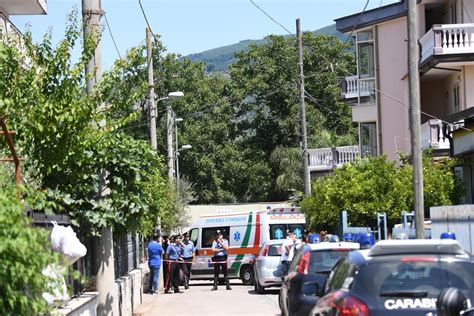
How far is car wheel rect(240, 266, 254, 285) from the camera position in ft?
124

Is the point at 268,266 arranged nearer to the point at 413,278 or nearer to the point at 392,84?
the point at 392,84

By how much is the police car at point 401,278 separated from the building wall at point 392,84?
30293 millimetres

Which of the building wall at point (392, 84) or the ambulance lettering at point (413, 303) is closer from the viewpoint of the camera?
the ambulance lettering at point (413, 303)

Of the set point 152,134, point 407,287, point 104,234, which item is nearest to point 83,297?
point 104,234

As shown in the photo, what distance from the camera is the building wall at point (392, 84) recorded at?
40906 mm

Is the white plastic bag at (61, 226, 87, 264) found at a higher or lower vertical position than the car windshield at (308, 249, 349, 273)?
higher

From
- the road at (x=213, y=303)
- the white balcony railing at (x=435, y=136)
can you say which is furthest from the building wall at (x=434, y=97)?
the road at (x=213, y=303)

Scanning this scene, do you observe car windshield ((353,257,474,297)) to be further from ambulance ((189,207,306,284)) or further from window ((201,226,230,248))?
window ((201,226,230,248))

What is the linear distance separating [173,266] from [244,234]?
4104 mm

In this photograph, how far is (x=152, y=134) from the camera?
3647cm

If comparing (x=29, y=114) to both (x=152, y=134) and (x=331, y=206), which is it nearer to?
(x=331, y=206)

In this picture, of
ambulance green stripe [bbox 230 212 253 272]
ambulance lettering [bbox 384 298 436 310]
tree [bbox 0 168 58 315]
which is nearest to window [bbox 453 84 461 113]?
ambulance green stripe [bbox 230 212 253 272]

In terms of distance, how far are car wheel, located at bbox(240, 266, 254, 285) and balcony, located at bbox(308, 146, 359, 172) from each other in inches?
501

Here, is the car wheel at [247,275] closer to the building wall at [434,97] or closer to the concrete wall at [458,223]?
the building wall at [434,97]
